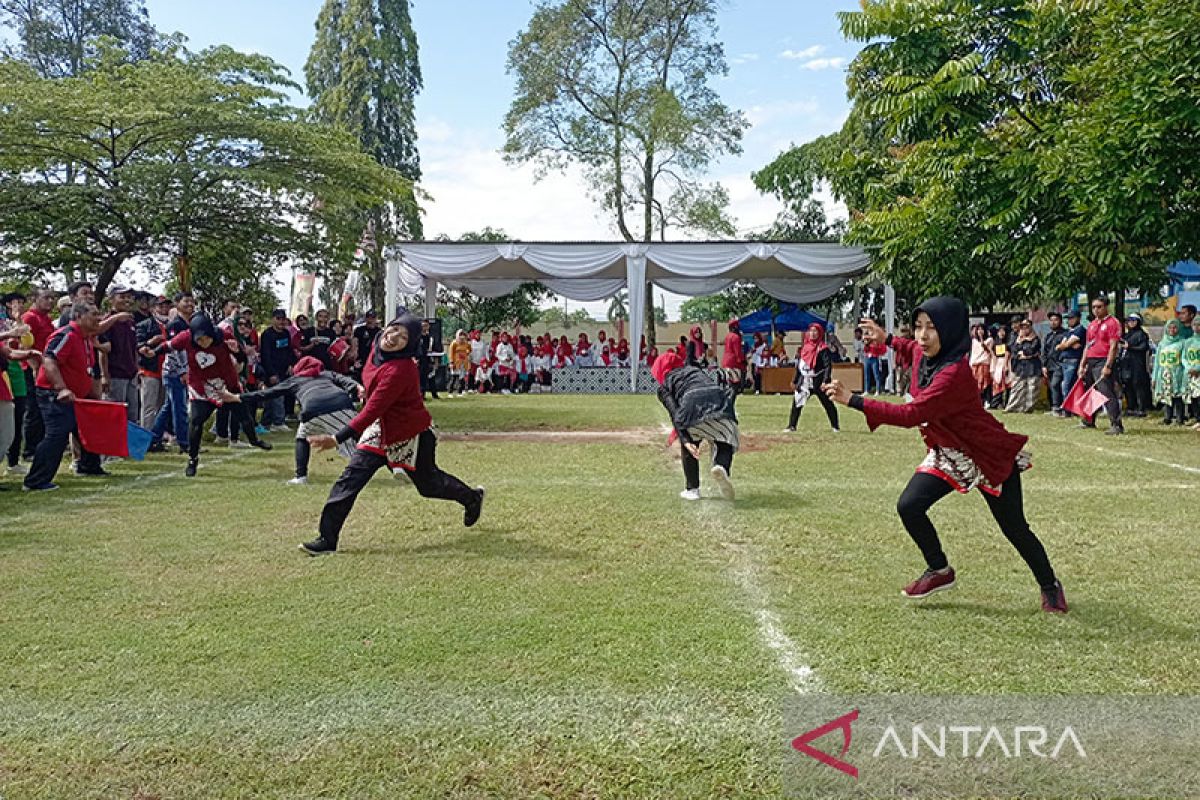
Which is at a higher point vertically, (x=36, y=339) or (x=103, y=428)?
(x=36, y=339)

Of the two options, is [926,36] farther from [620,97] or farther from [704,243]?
[620,97]

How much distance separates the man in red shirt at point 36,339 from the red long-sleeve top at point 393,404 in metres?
5.17

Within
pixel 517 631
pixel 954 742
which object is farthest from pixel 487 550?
pixel 954 742

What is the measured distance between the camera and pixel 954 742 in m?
3.20

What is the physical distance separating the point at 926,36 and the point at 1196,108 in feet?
22.3

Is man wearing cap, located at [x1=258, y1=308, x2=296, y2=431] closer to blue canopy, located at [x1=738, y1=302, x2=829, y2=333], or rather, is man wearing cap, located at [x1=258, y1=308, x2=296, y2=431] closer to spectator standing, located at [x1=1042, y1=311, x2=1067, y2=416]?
spectator standing, located at [x1=1042, y1=311, x2=1067, y2=416]

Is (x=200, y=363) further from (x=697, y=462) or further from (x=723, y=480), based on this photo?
(x=723, y=480)

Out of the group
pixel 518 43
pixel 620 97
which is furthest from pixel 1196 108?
pixel 518 43

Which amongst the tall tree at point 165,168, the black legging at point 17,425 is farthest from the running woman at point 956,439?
the tall tree at point 165,168

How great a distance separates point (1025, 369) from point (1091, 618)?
50.2ft

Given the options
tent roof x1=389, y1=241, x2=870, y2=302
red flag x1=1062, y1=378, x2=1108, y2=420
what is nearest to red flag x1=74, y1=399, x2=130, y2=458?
red flag x1=1062, y1=378, x2=1108, y2=420

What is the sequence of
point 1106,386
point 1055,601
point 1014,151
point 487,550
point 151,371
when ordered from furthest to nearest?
point 1014,151, point 1106,386, point 151,371, point 487,550, point 1055,601

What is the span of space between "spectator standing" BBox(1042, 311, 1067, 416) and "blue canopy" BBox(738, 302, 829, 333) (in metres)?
11.6

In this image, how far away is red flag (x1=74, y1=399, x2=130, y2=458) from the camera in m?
8.77
